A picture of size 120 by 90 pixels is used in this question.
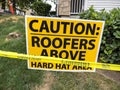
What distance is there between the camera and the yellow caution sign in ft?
11.2

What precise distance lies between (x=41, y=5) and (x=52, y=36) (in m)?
13.8

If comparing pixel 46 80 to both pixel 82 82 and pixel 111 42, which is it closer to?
pixel 82 82

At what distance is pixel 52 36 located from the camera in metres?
3.53

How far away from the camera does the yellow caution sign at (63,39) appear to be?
342cm

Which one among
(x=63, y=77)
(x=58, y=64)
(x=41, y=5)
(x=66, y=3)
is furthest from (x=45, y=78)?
(x=41, y=5)

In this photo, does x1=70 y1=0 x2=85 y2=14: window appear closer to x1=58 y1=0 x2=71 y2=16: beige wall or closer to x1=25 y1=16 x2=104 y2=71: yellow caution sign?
x1=58 y1=0 x2=71 y2=16: beige wall

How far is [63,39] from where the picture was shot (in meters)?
3.54

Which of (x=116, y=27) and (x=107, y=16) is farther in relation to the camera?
(x=107, y=16)

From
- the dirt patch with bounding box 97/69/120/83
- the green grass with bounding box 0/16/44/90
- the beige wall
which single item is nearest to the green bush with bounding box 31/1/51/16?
the beige wall

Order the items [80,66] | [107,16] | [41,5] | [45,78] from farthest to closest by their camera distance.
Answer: [41,5]
[107,16]
[45,78]
[80,66]

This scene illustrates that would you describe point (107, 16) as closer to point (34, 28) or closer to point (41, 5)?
point (34, 28)

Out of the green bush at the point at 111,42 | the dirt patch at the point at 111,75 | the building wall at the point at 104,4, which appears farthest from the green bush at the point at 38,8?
the dirt patch at the point at 111,75

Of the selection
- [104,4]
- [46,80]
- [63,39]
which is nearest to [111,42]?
[46,80]

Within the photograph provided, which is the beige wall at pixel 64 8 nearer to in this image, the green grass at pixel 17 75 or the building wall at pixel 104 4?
the building wall at pixel 104 4
